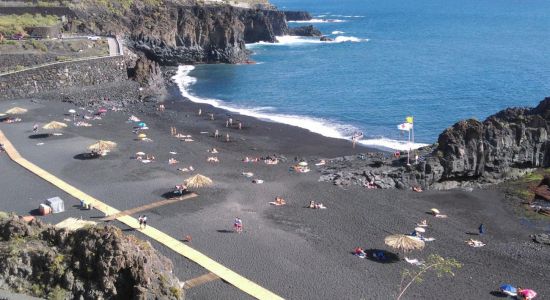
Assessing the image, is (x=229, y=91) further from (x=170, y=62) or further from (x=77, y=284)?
(x=77, y=284)

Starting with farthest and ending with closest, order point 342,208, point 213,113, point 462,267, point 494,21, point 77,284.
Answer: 1. point 494,21
2. point 213,113
3. point 342,208
4. point 462,267
5. point 77,284

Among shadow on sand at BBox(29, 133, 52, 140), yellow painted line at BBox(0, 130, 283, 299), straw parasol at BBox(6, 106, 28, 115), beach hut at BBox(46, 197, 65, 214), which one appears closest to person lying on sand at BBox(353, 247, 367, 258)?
yellow painted line at BBox(0, 130, 283, 299)

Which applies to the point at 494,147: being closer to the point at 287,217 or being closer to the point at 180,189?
the point at 287,217

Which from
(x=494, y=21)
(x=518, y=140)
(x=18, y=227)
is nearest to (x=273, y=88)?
(x=518, y=140)

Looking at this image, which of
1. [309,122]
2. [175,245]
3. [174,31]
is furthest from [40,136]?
[174,31]

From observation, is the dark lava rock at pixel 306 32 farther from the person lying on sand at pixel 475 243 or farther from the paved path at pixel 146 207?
the person lying on sand at pixel 475 243

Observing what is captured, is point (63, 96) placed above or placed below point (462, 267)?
above

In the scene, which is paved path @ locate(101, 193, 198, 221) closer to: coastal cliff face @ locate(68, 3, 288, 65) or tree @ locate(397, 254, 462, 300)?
tree @ locate(397, 254, 462, 300)
